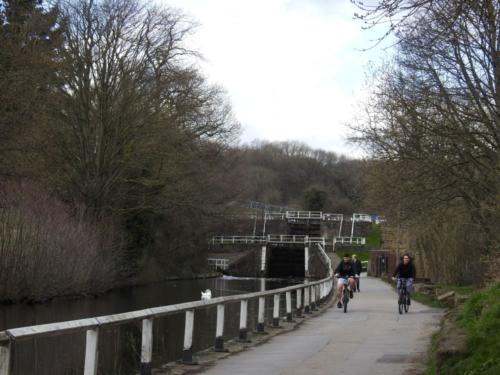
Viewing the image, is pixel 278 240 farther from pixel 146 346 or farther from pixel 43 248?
pixel 146 346

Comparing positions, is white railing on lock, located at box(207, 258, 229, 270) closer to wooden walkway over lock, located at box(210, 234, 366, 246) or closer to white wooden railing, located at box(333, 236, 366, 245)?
wooden walkway over lock, located at box(210, 234, 366, 246)

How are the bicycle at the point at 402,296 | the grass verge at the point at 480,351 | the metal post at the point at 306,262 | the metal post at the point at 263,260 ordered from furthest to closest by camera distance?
the metal post at the point at 263,260
the metal post at the point at 306,262
the bicycle at the point at 402,296
the grass verge at the point at 480,351

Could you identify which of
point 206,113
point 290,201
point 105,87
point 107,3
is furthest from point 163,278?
point 290,201

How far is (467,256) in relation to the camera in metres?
29.9

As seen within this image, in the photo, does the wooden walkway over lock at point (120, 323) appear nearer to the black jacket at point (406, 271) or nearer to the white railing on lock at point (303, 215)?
the black jacket at point (406, 271)

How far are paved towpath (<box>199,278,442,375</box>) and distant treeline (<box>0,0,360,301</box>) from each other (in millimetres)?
13979

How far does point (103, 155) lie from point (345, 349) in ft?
92.2

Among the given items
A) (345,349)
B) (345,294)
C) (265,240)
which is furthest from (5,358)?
(265,240)

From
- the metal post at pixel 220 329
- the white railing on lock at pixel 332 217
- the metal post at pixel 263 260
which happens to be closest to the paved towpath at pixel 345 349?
the metal post at pixel 220 329

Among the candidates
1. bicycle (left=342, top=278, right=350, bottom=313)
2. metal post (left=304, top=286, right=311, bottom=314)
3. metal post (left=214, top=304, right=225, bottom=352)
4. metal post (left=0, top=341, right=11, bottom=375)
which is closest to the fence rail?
bicycle (left=342, top=278, right=350, bottom=313)

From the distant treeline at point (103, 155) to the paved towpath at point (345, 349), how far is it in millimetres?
13979

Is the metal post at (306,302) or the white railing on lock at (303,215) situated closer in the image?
the metal post at (306,302)

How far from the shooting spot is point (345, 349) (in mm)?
12688

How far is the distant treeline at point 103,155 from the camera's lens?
31.8 meters
